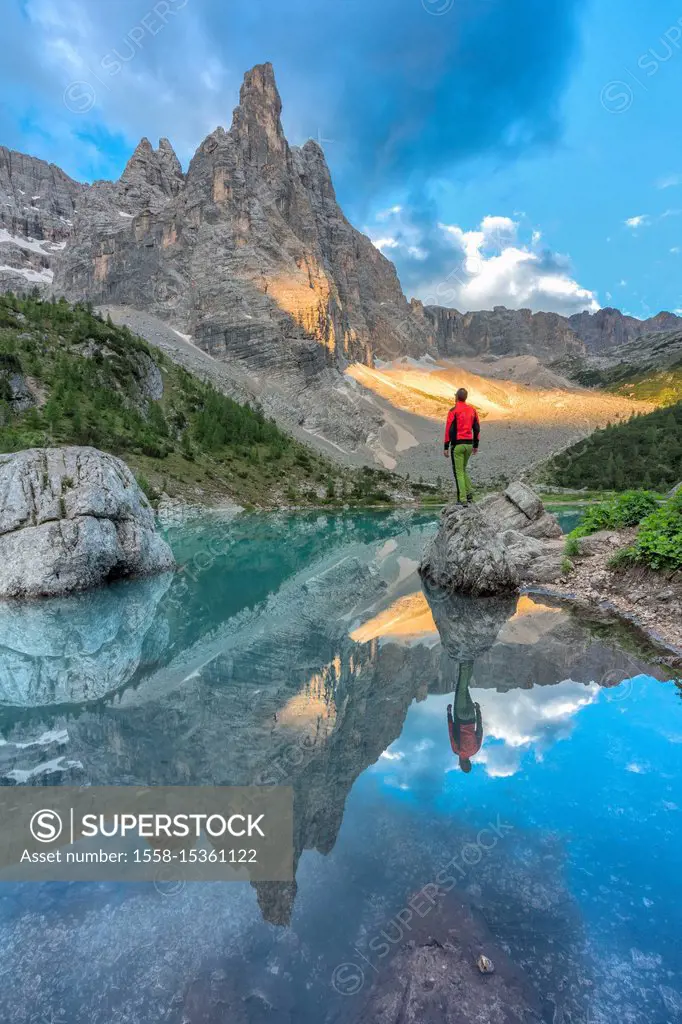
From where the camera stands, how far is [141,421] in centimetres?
6097

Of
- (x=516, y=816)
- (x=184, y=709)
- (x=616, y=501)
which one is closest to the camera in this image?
(x=516, y=816)

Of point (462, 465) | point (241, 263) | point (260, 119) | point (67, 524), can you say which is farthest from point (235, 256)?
point (462, 465)

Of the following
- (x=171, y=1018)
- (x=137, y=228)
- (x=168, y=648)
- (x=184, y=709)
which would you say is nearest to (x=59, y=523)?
(x=168, y=648)

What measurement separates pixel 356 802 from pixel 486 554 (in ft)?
39.0

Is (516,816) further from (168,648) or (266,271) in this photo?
(266,271)

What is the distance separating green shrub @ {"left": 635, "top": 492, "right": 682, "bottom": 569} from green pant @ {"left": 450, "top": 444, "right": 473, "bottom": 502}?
16.0ft

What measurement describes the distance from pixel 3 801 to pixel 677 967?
592cm

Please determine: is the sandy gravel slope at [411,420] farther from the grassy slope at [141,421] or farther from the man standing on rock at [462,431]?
the man standing on rock at [462,431]

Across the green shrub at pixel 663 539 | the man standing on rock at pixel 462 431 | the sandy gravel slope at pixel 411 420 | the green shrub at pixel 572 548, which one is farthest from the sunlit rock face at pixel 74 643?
the sandy gravel slope at pixel 411 420

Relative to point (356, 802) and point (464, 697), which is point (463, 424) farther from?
point (356, 802)

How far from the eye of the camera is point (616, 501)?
18.6 metres

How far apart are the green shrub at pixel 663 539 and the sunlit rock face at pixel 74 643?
11830mm

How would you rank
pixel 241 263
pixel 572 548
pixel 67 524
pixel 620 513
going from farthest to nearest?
1. pixel 241 263
2. pixel 620 513
3. pixel 572 548
4. pixel 67 524

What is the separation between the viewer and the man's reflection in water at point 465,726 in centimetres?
645
